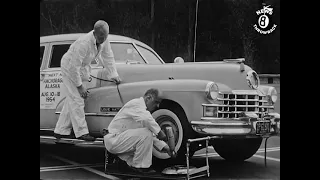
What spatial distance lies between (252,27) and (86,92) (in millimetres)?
1791

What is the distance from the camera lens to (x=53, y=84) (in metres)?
4.28

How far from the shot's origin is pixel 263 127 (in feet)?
12.6

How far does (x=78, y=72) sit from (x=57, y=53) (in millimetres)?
479

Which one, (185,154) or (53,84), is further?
(53,84)

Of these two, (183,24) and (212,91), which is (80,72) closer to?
(183,24)

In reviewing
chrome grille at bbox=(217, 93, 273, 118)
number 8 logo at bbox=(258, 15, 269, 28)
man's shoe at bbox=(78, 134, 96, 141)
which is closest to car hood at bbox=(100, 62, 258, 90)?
chrome grille at bbox=(217, 93, 273, 118)

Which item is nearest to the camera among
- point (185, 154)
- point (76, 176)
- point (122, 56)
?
point (185, 154)

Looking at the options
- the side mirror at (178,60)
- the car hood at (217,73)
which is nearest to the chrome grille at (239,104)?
the car hood at (217,73)

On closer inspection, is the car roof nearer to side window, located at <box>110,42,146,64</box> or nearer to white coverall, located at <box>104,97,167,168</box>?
side window, located at <box>110,42,146,64</box>

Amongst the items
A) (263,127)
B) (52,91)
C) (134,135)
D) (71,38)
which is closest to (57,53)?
(71,38)

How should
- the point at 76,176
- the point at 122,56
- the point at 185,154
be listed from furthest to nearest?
the point at 122,56 → the point at 76,176 → the point at 185,154

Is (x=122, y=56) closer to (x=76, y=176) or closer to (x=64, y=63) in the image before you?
(x=64, y=63)

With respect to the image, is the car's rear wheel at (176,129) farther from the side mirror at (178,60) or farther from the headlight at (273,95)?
the headlight at (273,95)
